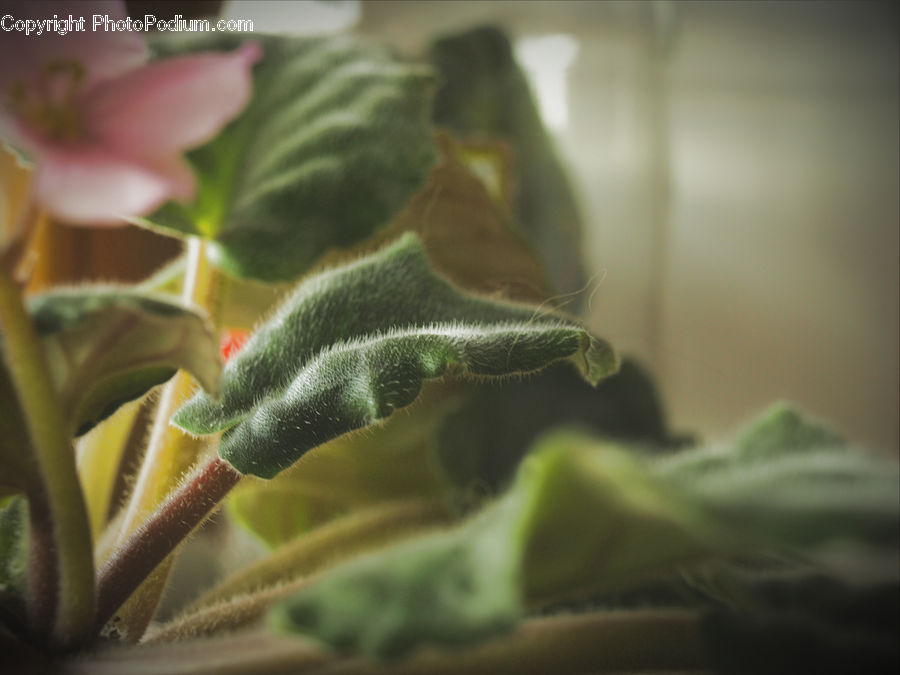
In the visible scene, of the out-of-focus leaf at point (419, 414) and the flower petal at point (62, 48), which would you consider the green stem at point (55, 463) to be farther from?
the out-of-focus leaf at point (419, 414)

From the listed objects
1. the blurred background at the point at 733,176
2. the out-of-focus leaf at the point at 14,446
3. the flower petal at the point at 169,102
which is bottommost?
the blurred background at the point at 733,176

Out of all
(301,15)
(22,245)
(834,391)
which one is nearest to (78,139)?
(22,245)

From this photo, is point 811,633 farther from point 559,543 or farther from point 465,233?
point 465,233

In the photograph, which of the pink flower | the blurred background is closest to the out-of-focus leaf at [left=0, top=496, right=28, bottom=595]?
the pink flower

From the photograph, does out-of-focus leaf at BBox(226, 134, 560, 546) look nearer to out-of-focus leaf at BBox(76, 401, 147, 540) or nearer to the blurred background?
out-of-focus leaf at BBox(76, 401, 147, 540)

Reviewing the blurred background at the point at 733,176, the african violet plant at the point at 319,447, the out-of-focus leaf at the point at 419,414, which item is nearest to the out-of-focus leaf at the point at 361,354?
the african violet plant at the point at 319,447

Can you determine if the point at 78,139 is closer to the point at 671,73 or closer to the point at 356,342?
the point at 356,342
